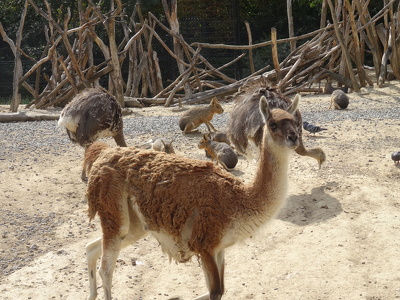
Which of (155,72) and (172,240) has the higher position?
(172,240)

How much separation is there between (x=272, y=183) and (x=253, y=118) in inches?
117

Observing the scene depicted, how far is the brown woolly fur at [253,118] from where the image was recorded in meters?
7.53

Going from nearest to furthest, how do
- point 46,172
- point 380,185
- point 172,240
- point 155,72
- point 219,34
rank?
1. point 172,240
2. point 380,185
3. point 46,172
4. point 155,72
5. point 219,34

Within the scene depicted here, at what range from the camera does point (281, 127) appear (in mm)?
4770

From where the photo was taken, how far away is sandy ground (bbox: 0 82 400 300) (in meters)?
5.58

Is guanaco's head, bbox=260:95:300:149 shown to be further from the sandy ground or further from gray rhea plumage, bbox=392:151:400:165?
gray rhea plumage, bbox=392:151:400:165

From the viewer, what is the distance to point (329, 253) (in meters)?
6.05

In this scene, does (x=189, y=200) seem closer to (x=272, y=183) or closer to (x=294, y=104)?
(x=272, y=183)

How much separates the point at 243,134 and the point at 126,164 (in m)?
3.05

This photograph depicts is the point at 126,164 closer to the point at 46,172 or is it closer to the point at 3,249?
the point at 3,249

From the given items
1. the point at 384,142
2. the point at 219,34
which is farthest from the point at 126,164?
the point at 219,34

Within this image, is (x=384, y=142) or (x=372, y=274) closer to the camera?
(x=372, y=274)

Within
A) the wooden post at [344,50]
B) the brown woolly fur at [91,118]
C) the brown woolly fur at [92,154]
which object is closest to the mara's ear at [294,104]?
Result: the brown woolly fur at [92,154]

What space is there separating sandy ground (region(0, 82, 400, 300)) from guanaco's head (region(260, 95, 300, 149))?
2.46ft
